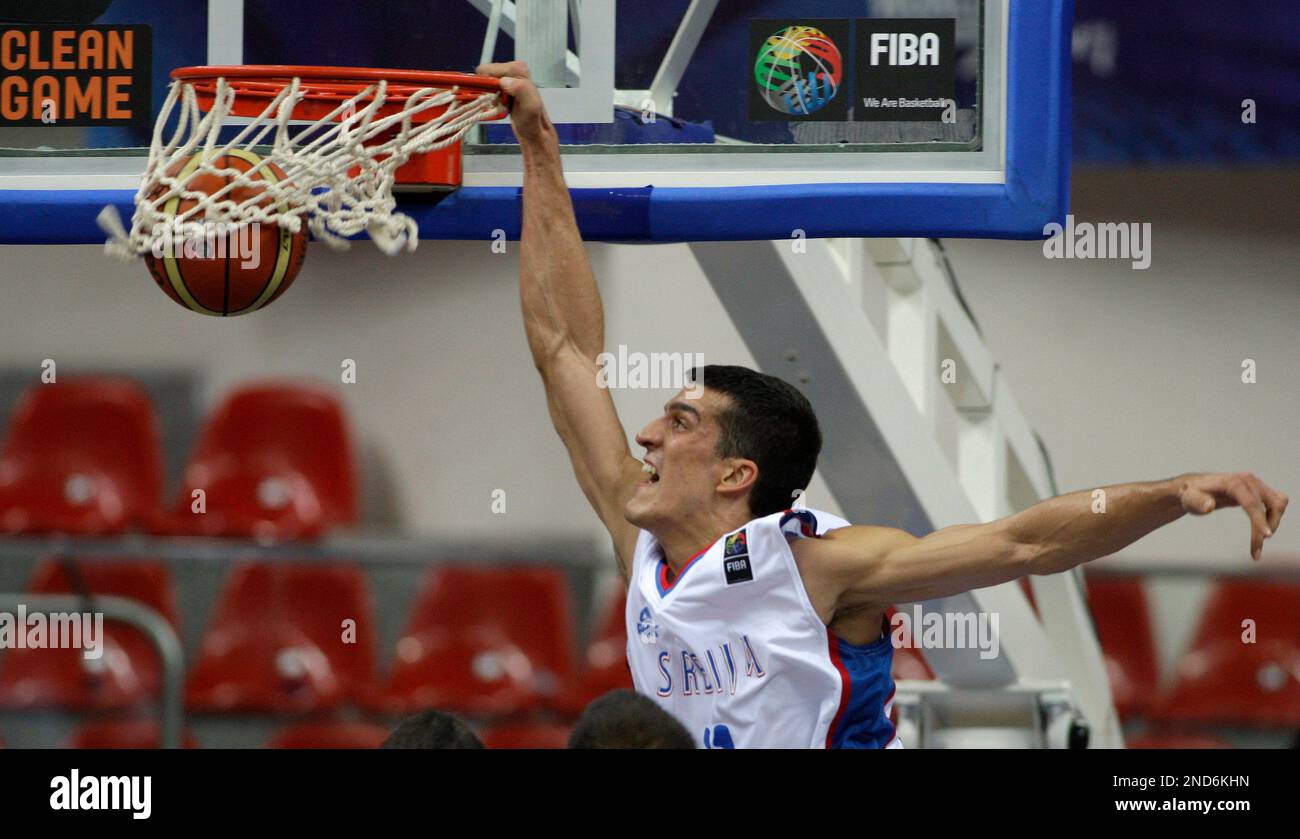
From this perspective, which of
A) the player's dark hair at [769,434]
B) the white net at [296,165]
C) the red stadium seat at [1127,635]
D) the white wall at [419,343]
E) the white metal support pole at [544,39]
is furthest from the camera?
the white wall at [419,343]

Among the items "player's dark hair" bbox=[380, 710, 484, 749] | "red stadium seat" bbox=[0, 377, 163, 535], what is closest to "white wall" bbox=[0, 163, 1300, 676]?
"red stadium seat" bbox=[0, 377, 163, 535]

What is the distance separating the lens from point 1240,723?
203 inches

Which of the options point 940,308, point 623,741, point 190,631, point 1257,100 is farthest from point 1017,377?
point 623,741

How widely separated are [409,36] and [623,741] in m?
1.50

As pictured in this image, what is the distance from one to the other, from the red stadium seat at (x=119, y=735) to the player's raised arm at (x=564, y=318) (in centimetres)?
265

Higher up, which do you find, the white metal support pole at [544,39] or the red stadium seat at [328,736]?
the white metal support pole at [544,39]

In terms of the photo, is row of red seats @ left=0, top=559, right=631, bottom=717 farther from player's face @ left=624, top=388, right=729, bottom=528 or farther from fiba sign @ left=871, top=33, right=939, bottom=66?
fiba sign @ left=871, top=33, right=939, bottom=66

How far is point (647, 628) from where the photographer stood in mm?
2496

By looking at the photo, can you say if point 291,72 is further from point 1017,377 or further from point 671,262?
point 1017,377

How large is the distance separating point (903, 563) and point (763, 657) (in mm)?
262

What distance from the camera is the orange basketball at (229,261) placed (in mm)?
2389
